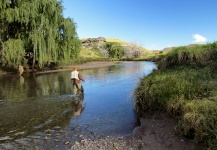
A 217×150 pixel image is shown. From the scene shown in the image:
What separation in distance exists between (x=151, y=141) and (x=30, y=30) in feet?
78.6

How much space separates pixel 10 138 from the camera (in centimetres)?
699

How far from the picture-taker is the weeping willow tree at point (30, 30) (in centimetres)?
2347

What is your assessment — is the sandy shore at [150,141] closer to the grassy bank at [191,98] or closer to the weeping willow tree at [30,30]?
the grassy bank at [191,98]

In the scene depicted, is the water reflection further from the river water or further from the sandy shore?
the sandy shore

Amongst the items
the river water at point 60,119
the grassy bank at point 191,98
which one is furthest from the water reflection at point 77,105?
the grassy bank at point 191,98

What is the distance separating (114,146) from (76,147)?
3.68ft

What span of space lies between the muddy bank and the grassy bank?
10.0 inches

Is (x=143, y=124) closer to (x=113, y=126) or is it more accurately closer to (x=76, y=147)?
(x=113, y=126)

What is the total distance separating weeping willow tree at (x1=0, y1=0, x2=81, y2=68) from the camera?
77.0 ft

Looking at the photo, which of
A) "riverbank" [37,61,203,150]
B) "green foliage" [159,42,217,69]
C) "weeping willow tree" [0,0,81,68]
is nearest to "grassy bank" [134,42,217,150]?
"green foliage" [159,42,217,69]

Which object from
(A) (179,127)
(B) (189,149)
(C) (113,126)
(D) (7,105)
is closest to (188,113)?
(A) (179,127)

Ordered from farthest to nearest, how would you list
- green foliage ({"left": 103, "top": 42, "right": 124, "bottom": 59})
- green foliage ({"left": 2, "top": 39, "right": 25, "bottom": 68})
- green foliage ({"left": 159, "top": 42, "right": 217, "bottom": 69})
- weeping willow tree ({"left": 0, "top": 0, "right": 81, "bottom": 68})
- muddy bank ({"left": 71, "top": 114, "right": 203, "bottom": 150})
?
Result: green foliage ({"left": 103, "top": 42, "right": 124, "bottom": 59})
green foliage ({"left": 2, "top": 39, "right": 25, "bottom": 68})
weeping willow tree ({"left": 0, "top": 0, "right": 81, "bottom": 68})
green foliage ({"left": 159, "top": 42, "right": 217, "bottom": 69})
muddy bank ({"left": 71, "top": 114, "right": 203, "bottom": 150})

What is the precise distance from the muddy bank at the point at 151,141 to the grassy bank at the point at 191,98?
10.0 inches

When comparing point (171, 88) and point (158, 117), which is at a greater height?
point (171, 88)
